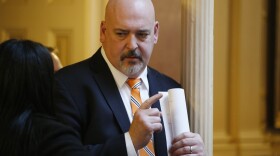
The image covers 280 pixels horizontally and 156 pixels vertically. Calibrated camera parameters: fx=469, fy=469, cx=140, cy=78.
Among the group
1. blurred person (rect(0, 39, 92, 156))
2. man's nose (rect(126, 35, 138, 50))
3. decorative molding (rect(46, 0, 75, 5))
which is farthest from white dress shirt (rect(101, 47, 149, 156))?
decorative molding (rect(46, 0, 75, 5))

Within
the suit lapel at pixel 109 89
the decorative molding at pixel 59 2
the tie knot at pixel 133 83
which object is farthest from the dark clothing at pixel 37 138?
the decorative molding at pixel 59 2

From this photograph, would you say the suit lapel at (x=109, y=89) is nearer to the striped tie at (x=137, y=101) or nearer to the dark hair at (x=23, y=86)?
the striped tie at (x=137, y=101)

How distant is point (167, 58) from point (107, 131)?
0.78 metres

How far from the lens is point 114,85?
1761 millimetres

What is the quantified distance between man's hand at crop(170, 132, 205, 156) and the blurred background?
137 cm

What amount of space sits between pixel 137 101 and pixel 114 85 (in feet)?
0.35

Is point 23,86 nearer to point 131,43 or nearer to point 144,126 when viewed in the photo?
point 144,126

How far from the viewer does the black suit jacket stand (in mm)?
1639

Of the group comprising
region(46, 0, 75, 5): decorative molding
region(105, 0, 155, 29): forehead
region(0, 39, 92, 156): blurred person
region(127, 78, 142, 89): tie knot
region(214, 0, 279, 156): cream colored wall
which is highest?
region(105, 0, 155, 29): forehead

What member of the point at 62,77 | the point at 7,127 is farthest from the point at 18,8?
the point at 7,127

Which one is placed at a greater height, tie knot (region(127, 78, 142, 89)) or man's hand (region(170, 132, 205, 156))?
tie knot (region(127, 78, 142, 89))

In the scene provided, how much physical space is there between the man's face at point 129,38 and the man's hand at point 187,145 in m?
0.31

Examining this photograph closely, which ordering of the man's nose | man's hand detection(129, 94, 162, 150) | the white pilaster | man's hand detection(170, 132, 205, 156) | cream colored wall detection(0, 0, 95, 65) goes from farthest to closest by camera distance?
cream colored wall detection(0, 0, 95, 65), the white pilaster, the man's nose, man's hand detection(170, 132, 205, 156), man's hand detection(129, 94, 162, 150)

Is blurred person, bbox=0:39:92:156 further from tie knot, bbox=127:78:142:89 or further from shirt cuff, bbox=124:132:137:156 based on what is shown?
tie knot, bbox=127:78:142:89
